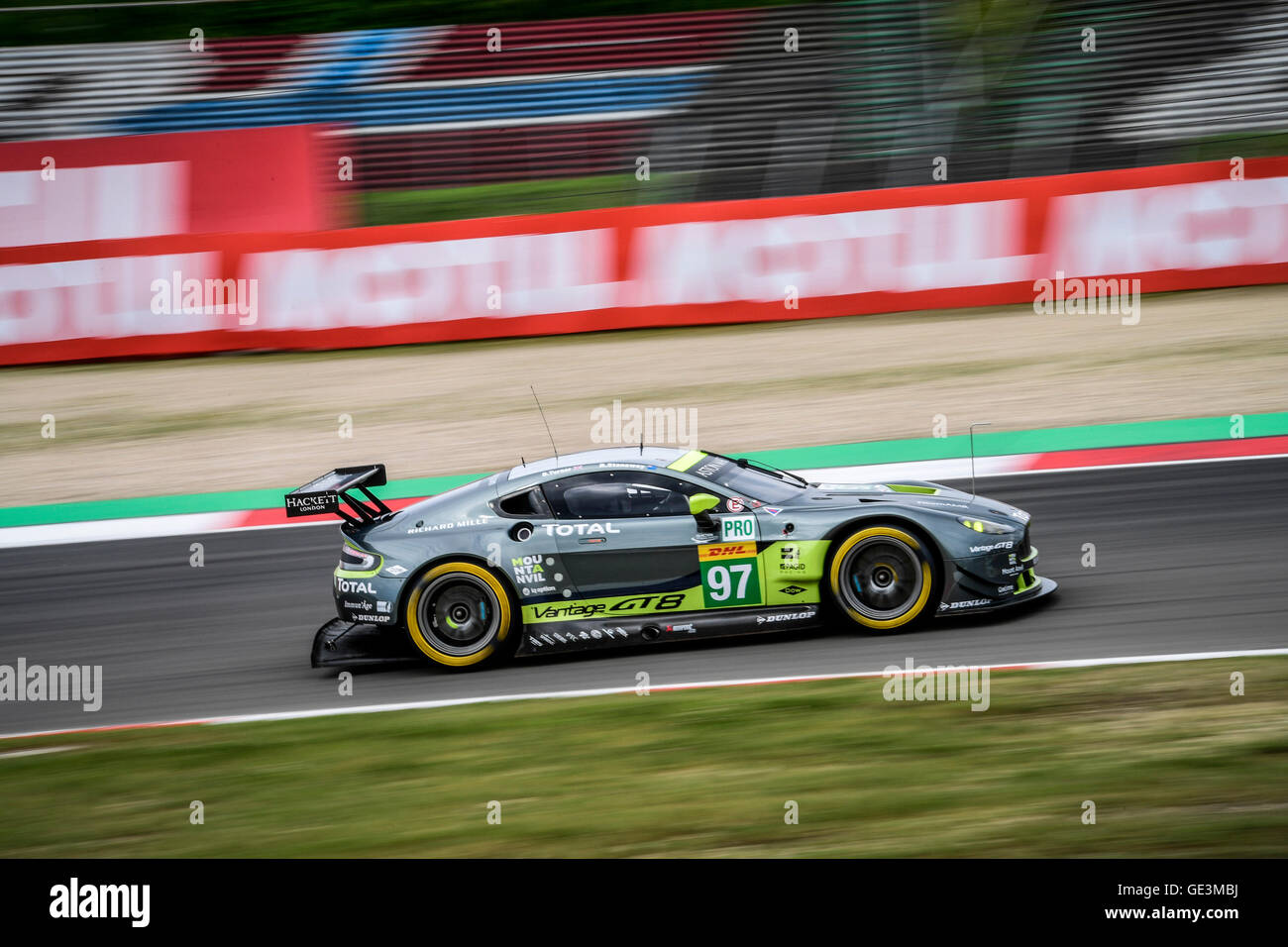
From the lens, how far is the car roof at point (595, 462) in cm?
791

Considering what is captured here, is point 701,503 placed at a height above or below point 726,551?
above

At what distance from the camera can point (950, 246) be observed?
1534 cm

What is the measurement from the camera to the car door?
7.64 m

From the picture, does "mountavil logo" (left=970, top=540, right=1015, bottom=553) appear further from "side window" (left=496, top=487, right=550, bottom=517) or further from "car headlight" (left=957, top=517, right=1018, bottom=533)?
"side window" (left=496, top=487, right=550, bottom=517)

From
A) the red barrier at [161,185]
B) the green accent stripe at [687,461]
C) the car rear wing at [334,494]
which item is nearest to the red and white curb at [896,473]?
the car rear wing at [334,494]

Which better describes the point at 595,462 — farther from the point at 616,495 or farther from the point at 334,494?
the point at 334,494

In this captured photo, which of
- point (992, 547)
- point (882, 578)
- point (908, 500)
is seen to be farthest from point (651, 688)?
point (992, 547)

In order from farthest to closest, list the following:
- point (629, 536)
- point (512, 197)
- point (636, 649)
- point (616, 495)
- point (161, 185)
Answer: point (512, 197) → point (161, 185) → point (636, 649) → point (616, 495) → point (629, 536)

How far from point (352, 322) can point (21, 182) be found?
5.50 metres

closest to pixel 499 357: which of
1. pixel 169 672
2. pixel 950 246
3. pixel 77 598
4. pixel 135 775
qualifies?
pixel 950 246

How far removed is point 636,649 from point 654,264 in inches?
331

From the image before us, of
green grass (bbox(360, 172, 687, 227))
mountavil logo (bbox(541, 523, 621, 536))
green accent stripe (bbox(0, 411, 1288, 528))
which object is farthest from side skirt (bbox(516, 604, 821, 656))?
green grass (bbox(360, 172, 687, 227))

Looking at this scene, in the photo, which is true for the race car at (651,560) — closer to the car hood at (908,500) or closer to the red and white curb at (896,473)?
the car hood at (908,500)

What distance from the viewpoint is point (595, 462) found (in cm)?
795
